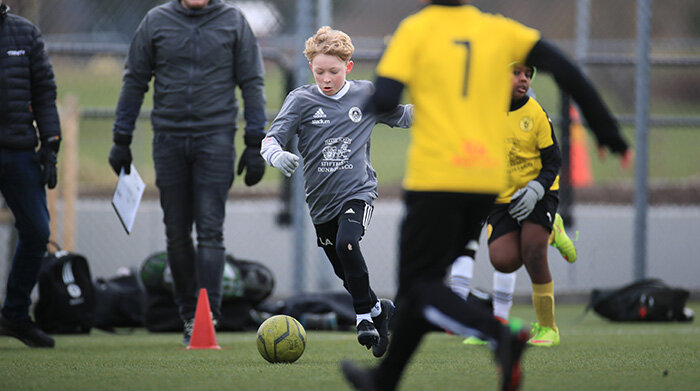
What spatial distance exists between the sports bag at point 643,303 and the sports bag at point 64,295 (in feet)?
13.3

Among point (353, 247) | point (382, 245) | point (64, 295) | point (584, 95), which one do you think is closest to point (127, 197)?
point (64, 295)

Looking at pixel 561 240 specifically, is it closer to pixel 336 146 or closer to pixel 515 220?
pixel 515 220

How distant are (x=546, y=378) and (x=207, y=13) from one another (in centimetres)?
323

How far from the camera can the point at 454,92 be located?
328 cm

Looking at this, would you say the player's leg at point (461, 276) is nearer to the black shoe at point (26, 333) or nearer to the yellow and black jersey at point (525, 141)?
the yellow and black jersey at point (525, 141)

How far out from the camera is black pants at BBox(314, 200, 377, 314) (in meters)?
5.03

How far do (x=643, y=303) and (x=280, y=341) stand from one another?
4.19m

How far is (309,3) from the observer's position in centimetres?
837

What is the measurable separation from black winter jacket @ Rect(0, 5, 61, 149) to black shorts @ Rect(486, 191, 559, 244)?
2756 mm

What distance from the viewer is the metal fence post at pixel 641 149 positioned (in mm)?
8992

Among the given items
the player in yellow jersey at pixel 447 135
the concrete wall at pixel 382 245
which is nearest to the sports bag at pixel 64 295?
the concrete wall at pixel 382 245

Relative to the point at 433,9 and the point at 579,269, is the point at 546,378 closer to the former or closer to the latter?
the point at 433,9

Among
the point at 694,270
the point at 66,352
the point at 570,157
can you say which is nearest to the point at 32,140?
the point at 66,352

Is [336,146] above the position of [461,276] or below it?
above
